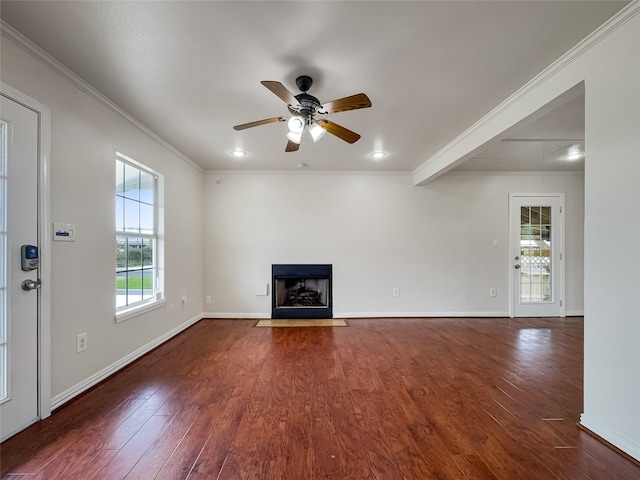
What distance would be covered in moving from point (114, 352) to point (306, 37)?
289 centimetres

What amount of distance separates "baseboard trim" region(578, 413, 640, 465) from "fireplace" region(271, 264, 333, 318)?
314 centimetres

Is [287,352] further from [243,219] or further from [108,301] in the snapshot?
[243,219]

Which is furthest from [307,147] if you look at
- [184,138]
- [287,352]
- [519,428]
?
[519,428]

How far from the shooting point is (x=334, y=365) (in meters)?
2.70

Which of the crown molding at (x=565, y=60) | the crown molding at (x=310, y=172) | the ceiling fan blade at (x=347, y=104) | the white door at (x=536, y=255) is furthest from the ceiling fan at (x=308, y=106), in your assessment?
the white door at (x=536, y=255)

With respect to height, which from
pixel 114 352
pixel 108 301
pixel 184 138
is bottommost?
pixel 114 352

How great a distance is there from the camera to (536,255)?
4586 millimetres

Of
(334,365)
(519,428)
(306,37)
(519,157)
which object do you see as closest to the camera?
(306,37)

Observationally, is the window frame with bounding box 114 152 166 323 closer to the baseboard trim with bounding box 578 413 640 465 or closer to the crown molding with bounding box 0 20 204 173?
the crown molding with bounding box 0 20 204 173

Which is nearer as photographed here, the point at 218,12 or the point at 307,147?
the point at 218,12

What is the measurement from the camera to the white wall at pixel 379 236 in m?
4.55

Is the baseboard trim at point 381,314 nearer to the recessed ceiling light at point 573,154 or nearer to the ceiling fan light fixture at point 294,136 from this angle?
the recessed ceiling light at point 573,154

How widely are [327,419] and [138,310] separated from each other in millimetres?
2157

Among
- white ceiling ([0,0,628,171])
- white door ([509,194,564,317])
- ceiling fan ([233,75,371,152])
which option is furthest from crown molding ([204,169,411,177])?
ceiling fan ([233,75,371,152])
